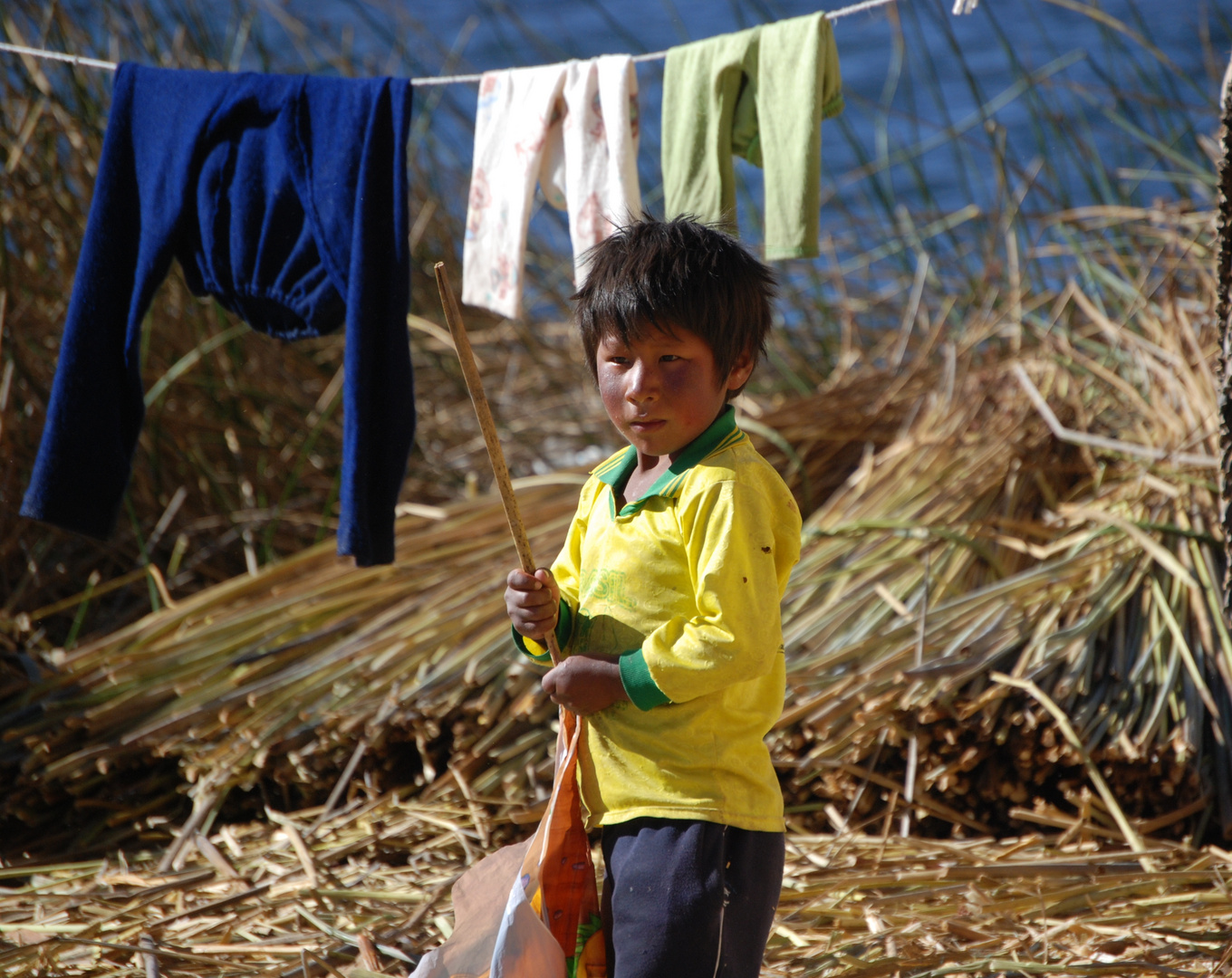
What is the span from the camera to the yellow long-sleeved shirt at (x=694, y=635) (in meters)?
1.18

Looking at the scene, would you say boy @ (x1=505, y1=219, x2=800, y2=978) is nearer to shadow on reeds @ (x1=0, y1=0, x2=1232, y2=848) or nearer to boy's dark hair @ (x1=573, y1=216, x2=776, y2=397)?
boy's dark hair @ (x1=573, y1=216, x2=776, y2=397)

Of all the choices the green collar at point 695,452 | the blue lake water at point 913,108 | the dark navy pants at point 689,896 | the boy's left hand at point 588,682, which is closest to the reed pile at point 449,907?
the dark navy pants at point 689,896

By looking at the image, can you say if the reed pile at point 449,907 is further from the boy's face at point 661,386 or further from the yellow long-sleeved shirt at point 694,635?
the boy's face at point 661,386

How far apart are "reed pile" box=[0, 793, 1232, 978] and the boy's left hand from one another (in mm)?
637

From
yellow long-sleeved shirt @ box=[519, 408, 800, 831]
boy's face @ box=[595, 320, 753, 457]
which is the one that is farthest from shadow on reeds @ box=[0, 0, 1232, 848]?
boy's face @ box=[595, 320, 753, 457]

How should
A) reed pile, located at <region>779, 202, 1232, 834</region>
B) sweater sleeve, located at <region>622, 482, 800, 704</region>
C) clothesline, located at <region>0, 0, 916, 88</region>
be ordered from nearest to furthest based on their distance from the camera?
1. sweater sleeve, located at <region>622, 482, 800, 704</region>
2. clothesline, located at <region>0, 0, 916, 88</region>
3. reed pile, located at <region>779, 202, 1232, 834</region>

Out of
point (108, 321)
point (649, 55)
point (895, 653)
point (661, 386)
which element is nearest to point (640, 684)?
point (661, 386)

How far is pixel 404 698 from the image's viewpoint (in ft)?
7.32

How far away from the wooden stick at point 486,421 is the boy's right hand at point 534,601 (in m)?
0.01

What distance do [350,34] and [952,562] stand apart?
3006mm

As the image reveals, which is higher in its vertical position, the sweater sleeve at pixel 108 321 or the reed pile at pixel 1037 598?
the sweater sleeve at pixel 108 321

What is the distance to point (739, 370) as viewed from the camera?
1.31 meters

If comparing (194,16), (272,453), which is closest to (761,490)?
(272,453)

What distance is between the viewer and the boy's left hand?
1.22 meters
